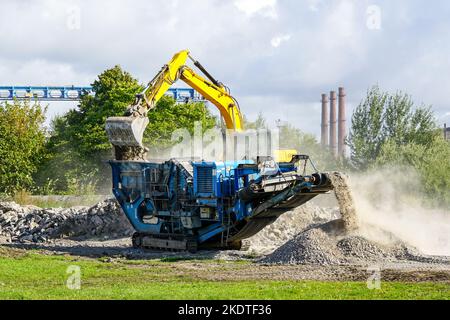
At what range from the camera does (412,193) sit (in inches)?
1654

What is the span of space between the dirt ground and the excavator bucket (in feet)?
12.3

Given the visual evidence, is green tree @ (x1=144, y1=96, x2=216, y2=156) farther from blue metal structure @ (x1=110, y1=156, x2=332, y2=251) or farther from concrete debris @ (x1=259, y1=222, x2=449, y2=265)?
concrete debris @ (x1=259, y1=222, x2=449, y2=265)

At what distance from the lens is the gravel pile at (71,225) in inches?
1401

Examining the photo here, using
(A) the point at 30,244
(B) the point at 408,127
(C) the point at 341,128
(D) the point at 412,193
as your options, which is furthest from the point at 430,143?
(C) the point at 341,128

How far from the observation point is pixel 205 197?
28.0 metres

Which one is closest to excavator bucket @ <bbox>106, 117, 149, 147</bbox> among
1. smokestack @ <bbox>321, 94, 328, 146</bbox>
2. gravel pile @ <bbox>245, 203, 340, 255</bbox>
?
gravel pile @ <bbox>245, 203, 340, 255</bbox>

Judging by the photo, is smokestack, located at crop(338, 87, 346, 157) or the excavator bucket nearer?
the excavator bucket

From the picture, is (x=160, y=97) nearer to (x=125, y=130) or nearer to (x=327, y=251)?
(x=125, y=130)

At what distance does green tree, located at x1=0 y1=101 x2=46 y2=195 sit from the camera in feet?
171

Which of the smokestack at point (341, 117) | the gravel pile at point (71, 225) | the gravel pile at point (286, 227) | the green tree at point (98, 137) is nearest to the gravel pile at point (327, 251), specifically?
the gravel pile at point (286, 227)

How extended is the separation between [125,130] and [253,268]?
359 inches

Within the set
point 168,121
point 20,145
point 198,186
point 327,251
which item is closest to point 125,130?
point 198,186
